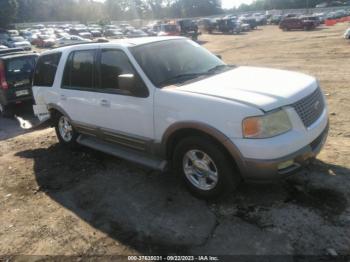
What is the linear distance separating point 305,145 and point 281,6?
342 feet

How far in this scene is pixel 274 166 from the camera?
12.2 feet

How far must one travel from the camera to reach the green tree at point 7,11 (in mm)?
75200

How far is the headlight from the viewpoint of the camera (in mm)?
3668

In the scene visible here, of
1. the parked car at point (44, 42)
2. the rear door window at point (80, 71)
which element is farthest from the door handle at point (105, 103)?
the parked car at point (44, 42)

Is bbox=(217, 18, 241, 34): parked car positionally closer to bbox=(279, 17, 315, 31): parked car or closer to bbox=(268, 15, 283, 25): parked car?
bbox=(279, 17, 315, 31): parked car

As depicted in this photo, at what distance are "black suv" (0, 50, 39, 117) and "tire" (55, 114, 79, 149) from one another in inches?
165

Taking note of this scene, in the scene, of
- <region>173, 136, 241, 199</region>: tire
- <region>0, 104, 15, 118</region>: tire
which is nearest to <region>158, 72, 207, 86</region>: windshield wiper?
<region>173, 136, 241, 199</region>: tire

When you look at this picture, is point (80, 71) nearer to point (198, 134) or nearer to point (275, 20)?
point (198, 134)

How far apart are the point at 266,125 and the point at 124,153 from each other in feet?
7.35

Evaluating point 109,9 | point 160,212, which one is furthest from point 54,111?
point 109,9

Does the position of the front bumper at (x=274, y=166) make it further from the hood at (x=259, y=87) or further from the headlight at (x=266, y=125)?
the hood at (x=259, y=87)

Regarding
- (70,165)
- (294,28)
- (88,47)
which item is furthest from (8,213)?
(294,28)

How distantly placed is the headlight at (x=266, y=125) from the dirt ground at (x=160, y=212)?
915mm

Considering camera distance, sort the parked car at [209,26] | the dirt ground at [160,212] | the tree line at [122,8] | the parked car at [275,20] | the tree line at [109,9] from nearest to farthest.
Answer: the dirt ground at [160,212]
the parked car at [209,26]
the parked car at [275,20]
the tree line at [122,8]
the tree line at [109,9]
